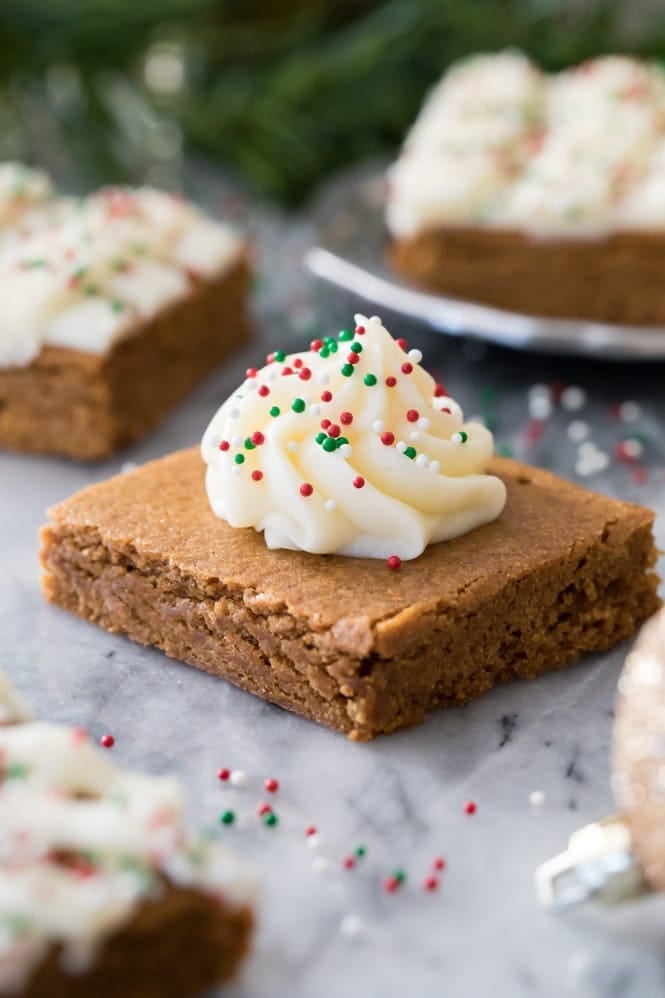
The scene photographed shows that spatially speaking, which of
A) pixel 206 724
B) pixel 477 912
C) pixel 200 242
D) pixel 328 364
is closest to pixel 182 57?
pixel 200 242

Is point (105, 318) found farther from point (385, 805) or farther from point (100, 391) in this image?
point (385, 805)

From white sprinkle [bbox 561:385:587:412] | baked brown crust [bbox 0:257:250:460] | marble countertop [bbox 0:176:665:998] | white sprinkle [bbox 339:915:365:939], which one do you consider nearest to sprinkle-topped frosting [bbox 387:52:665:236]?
white sprinkle [bbox 561:385:587:412]

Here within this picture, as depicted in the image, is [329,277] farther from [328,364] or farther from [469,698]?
[469,698]

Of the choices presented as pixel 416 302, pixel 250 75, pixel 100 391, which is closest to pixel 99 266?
pixel 100 391

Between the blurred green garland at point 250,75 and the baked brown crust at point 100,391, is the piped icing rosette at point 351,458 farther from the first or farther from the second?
the blurred green garland at point 250,75

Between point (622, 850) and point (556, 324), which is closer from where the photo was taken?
point (622, 850)

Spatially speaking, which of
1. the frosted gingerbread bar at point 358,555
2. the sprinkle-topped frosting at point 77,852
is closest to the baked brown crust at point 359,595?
the frosted gingerbread bar at point 358,555
